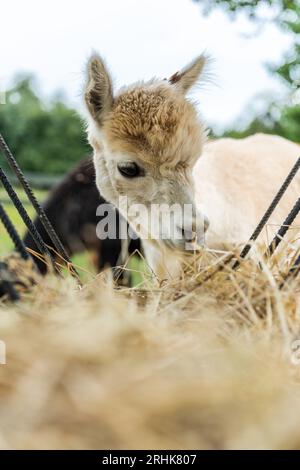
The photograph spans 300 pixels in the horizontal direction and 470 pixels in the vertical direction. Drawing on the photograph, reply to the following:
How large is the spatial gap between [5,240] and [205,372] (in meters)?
9.22

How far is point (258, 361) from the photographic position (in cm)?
100

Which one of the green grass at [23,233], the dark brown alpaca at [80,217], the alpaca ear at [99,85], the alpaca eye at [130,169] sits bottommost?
the green grass at [23,233]

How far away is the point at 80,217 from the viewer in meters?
6.72

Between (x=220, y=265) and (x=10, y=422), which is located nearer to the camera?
(x=10, y=422)

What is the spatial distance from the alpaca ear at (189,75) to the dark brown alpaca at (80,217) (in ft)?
12.2

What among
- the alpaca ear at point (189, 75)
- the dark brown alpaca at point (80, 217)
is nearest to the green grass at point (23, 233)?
the dark brown alpaca at point (80, 217)

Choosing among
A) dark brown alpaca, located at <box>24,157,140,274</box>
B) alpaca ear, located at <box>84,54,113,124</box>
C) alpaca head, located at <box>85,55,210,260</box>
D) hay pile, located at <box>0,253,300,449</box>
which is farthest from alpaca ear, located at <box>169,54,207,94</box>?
dark brown alpaca, located at <box>24,157,140,274</box>

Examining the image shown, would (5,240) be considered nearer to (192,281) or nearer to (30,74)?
(192,281)

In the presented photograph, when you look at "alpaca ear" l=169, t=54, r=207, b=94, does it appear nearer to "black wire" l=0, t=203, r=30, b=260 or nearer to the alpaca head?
the alpaca head

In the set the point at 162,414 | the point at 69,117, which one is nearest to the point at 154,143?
the point at 162,414

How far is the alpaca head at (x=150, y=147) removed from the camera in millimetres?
2549

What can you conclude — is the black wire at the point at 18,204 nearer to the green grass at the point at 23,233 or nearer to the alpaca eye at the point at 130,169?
the green grass at the point at 23,233

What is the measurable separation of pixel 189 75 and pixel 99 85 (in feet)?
1.76

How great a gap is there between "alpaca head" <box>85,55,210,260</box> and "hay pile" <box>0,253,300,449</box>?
135 cm
